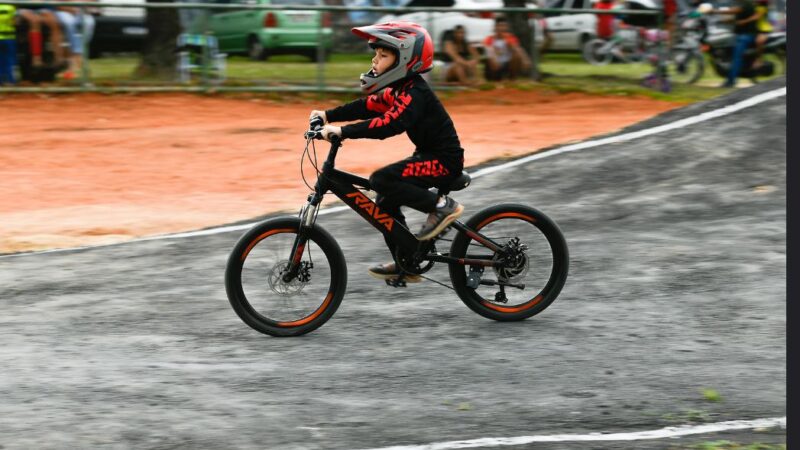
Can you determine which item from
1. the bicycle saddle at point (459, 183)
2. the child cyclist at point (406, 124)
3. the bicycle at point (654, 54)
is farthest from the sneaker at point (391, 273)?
the bicycle at point (654, 54)

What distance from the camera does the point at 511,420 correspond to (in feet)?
19.2

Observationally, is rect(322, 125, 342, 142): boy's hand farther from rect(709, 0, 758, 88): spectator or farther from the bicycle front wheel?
rect(709, 0, 758, 88): spectator

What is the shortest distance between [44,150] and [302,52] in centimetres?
573

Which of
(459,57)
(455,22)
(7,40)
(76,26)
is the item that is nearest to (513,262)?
(455,22)

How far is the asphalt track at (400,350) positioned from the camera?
18.9ft

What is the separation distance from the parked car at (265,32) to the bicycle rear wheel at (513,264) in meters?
13.4

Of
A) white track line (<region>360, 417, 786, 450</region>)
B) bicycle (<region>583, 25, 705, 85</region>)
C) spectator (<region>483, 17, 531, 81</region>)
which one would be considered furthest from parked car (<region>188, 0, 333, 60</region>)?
white track line (<region>360, 417, 786, 450</region>)

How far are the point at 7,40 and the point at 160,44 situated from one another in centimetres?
251

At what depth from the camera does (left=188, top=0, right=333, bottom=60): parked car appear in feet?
67.2

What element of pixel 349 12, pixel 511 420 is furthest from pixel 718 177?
pixel 349 12

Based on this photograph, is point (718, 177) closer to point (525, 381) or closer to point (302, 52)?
point (525, 381)

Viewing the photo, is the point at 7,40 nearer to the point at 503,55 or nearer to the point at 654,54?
the point at 503,55

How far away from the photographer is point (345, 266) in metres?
7.38

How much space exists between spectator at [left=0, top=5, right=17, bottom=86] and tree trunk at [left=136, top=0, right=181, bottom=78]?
7.11 ft
